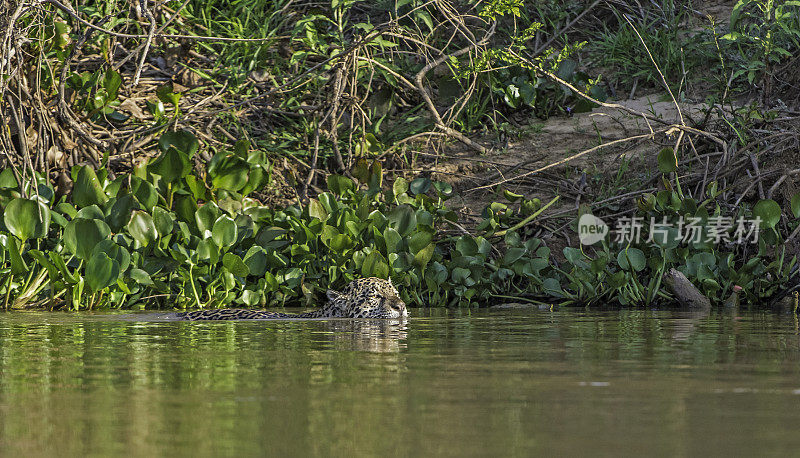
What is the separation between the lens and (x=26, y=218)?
26.6 feet

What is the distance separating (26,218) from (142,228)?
0.86 m

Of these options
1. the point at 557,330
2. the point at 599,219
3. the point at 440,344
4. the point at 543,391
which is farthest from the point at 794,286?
the point at 543,391

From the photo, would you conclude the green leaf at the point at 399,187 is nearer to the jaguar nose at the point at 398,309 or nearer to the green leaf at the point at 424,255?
the green leaf at the point at 424,255

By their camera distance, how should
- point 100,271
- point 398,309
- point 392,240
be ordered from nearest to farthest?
point 398,309 < point 100,271 < point 392,240

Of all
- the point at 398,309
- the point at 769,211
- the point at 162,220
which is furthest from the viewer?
the point at 162,220

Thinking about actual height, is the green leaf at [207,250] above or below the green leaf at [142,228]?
below

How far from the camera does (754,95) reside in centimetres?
1098

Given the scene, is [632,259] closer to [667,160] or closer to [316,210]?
[667,160]

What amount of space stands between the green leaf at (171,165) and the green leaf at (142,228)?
0.74 meters

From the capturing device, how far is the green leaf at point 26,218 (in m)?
8.02

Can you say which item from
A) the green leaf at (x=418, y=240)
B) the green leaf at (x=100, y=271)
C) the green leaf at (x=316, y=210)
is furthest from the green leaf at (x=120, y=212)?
the green leaf at (x=418, y=240)

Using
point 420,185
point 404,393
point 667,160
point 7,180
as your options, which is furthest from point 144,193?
point 404,393

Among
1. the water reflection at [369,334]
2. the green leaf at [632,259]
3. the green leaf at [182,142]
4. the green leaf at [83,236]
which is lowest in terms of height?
the water reflection at [369,334]

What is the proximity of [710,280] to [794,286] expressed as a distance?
2.00ft
